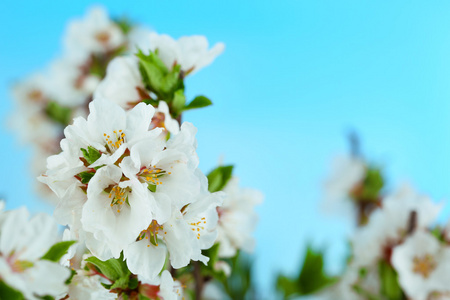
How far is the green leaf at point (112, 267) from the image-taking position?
20.6 inches

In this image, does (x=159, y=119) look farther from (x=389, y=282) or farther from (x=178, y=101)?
(x=389, y=282)

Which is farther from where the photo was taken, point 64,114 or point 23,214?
point 64,114

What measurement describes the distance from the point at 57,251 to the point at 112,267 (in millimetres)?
102

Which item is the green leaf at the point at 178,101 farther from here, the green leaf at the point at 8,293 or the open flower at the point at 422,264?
the open flower at the point at 422,264

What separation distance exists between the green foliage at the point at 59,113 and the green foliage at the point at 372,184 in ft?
2.94

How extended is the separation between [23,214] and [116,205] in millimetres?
109

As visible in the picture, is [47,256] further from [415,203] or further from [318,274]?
[318,274]

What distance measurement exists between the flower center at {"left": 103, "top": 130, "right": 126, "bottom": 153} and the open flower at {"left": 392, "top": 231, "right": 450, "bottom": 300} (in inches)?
24.0

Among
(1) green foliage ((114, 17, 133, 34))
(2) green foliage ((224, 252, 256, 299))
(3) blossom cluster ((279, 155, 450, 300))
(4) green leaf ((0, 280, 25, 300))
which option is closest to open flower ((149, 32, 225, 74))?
(4) green leaf ((0, 280, 25, 300))

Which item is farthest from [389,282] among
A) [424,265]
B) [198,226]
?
[198,226]

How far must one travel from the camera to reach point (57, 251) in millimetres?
447

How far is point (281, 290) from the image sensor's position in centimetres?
129

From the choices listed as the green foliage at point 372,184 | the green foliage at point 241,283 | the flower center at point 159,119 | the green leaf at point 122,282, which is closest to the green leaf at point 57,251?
the green leaf at point 122,282

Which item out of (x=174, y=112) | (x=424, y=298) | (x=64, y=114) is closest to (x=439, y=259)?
(x=424, y=298)
